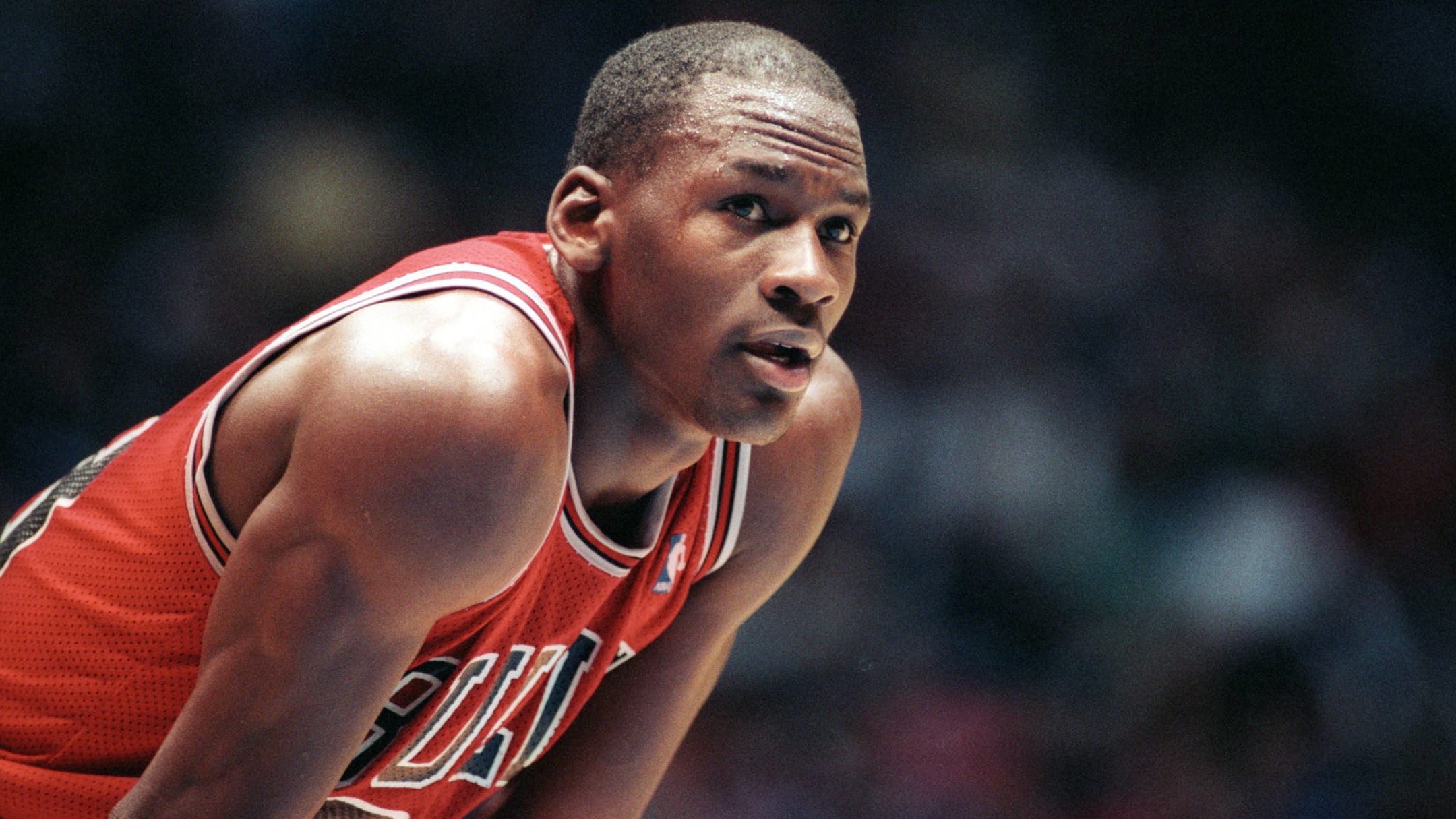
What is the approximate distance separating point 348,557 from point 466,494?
12cm

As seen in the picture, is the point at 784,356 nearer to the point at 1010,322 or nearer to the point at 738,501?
the point at 738,501

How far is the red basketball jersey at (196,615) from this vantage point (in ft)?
4.52

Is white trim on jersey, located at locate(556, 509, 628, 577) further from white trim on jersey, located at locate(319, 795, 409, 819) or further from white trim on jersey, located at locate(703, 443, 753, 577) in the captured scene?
white trim on jersey, located at locate(319, 795, 409, 819)

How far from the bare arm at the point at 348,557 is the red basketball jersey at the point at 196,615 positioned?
155 millimetres

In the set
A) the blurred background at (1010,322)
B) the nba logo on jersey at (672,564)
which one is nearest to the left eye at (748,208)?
the nba logo on jersey at (672,564)

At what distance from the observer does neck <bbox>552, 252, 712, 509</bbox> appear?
1521 mm

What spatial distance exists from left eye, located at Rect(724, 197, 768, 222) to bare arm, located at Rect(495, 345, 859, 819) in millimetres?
427

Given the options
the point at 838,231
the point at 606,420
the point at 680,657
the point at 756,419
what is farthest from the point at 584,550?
the point at 838,231

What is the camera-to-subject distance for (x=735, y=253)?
1.43 m

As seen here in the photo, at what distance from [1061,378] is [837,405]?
6.08 ft

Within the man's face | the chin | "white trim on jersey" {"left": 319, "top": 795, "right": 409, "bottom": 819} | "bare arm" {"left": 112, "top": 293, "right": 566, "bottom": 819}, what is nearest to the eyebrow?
the man's face

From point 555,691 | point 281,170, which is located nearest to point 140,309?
point 281,170

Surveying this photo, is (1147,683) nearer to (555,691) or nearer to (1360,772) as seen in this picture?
(1360,772)

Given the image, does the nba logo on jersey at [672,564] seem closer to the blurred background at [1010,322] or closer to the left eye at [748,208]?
the left eye at [748,208]
